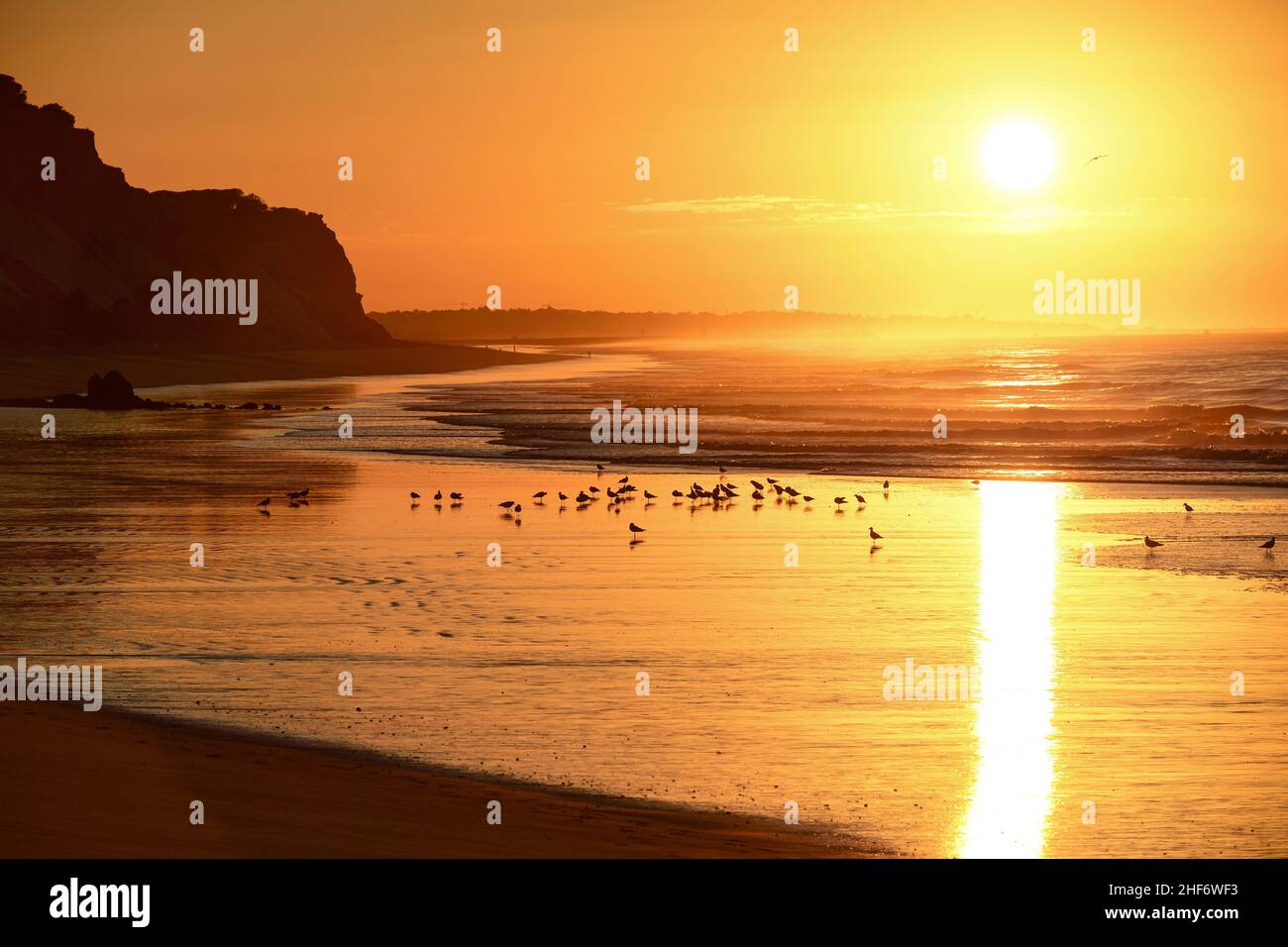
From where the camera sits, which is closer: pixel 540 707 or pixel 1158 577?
pixel 540 707

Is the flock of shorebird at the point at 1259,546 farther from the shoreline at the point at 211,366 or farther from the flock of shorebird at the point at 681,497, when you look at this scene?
the shoreline at the point at 211,366

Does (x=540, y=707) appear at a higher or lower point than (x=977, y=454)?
lower

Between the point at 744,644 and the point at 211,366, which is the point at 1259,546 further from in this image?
the point at 211,366

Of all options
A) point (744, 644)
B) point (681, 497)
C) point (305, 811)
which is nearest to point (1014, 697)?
point (744, 644)

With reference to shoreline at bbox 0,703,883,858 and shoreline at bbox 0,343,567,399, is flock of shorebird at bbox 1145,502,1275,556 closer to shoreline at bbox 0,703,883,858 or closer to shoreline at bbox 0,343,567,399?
shoreline at bbox 0,703,883,858

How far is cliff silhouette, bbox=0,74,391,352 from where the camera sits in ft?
371

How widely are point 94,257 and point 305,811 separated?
12556cm

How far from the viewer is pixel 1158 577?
19891 mm

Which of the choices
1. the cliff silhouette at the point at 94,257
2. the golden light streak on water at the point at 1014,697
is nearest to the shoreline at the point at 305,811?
the golden light streak on water at the point at 1014,697

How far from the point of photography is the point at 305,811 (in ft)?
32.3
